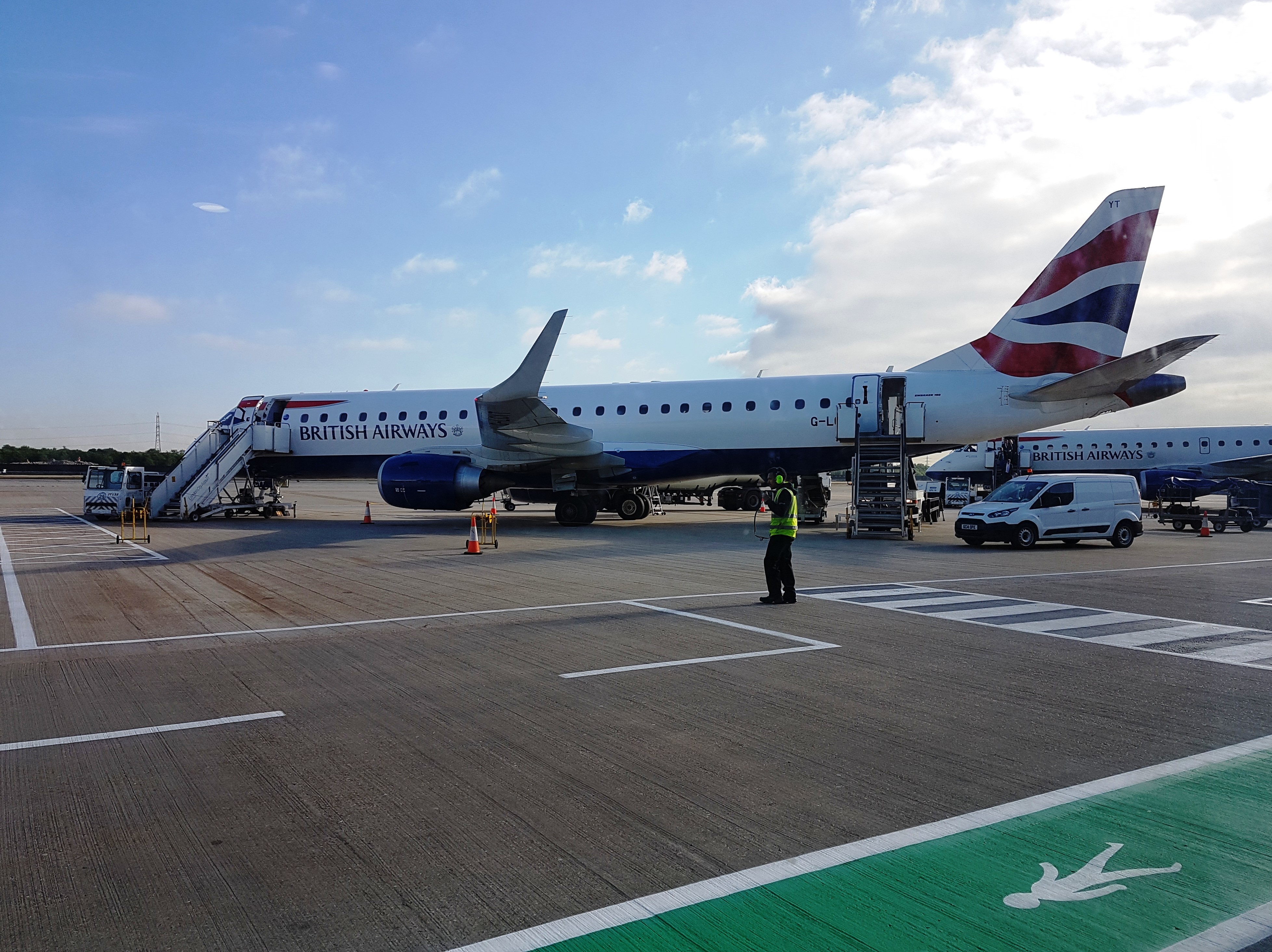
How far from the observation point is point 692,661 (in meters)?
7.64

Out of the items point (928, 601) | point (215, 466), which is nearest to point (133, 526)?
point (215, 466)

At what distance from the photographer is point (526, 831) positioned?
405 centimetres

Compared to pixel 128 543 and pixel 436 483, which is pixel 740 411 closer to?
pixel 436 483

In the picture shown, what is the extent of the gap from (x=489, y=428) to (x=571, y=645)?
14.8m

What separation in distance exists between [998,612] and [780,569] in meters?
2.61

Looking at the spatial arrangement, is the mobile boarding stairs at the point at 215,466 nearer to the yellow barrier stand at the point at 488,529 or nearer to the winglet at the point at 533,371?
the yellow barrier stand at the point at 488,529

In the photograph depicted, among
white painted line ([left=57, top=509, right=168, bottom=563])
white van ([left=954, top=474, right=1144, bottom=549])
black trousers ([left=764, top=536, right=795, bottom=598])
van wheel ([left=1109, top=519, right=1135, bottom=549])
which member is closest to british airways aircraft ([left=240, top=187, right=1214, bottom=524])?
white van ([left=954, top=474, right=1144, bottom=549])

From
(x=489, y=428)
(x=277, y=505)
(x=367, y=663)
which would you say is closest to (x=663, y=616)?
(x=367, y=663)

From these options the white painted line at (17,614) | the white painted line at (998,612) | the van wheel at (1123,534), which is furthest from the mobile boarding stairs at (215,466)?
the van wheel at (1123,534)

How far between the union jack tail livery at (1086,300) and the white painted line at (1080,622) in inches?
507

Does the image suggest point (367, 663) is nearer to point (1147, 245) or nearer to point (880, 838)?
point (880, 838)

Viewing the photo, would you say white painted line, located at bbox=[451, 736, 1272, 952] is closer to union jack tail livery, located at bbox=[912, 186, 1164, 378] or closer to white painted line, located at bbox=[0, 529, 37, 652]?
white painted line, located at bbox=[0, 529, 37, 652]

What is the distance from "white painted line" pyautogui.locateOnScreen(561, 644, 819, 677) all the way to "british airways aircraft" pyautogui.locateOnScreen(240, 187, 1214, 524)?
12933mm

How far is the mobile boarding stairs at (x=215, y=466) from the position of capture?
26.7m
